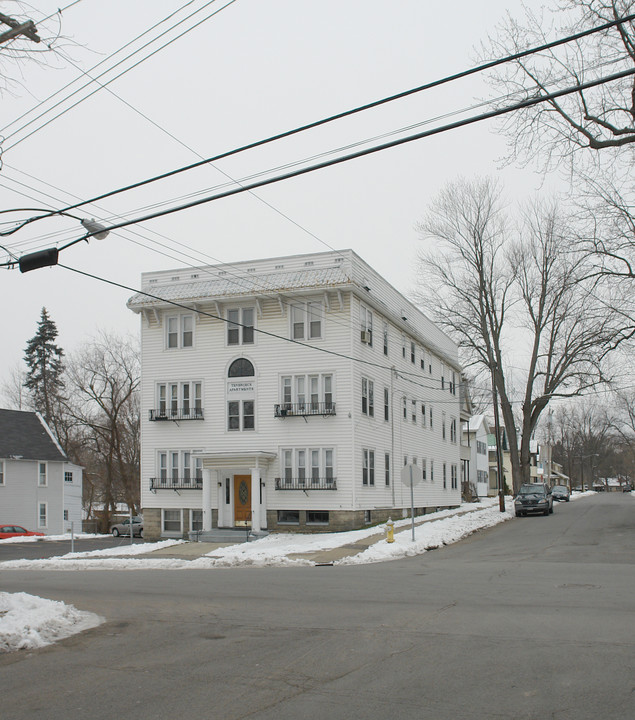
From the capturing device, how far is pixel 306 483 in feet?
103

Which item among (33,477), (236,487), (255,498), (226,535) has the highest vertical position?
(33,477)

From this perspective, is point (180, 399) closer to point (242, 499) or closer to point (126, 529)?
point (242, 499)

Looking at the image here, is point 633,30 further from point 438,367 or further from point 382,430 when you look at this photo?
point 438,367

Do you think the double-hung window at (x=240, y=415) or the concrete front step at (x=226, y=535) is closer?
the concrete front step at (x=226, y=535)

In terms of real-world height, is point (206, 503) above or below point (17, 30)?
below

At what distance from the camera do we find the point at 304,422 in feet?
104

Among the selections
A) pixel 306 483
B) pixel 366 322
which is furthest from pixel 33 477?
pixel 366 322

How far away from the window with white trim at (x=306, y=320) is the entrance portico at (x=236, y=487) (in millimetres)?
5161

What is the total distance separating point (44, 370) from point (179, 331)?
45554mm

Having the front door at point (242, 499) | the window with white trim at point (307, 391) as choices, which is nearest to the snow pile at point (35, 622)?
the window with white trim at point (307, 391)

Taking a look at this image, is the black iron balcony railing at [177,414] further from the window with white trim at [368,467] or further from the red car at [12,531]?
the red car at [12,531]

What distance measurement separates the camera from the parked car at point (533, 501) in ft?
132

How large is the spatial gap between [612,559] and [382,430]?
15.5 meters

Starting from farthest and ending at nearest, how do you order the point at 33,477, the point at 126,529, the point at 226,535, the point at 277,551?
the point at 33,477 < the point at 126,529 < the point at 226,535 < the point at 277,551
